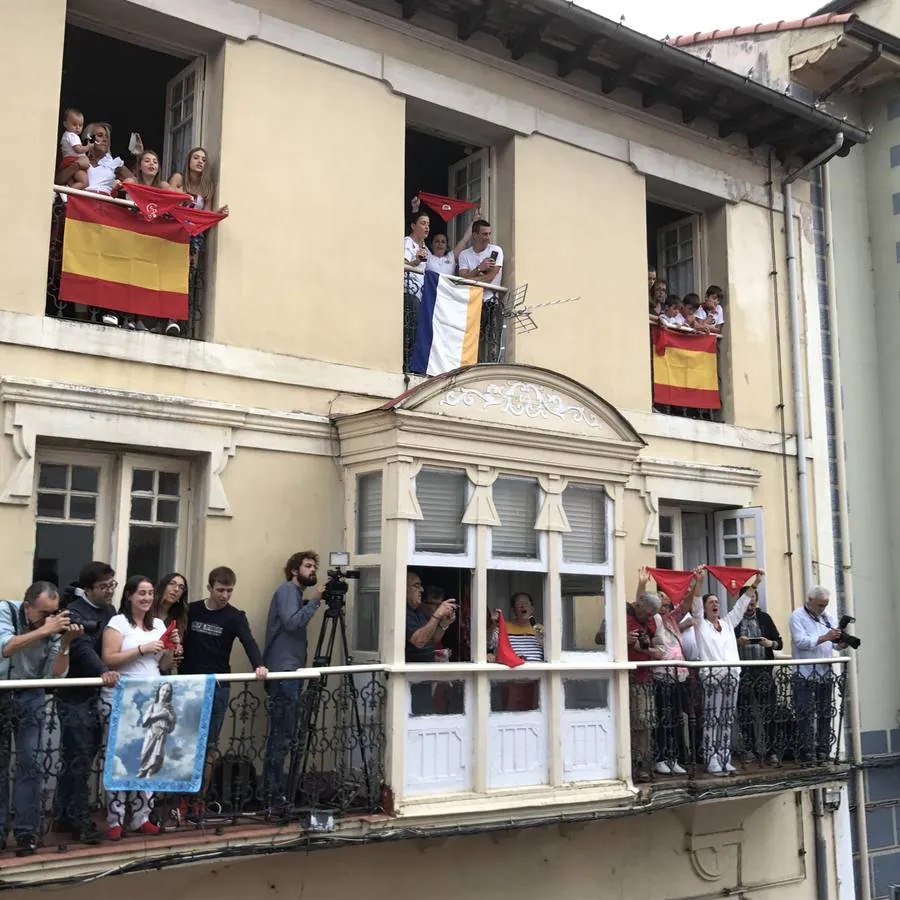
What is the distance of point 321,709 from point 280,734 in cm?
57

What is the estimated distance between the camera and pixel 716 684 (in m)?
9.55

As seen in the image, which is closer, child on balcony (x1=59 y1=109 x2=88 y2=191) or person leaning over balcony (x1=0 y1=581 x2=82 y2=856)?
person leaning over balcony (x1=0 y1=581 x2=82 y2=856)

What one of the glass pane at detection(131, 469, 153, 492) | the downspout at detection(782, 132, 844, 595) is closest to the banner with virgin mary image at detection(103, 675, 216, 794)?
the glass pane at detection(131, 469, 153, 492)

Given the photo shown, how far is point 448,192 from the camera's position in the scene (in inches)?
449

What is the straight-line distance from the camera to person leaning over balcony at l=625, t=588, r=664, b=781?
9.24 m

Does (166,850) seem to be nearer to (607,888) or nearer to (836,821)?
(607,888)

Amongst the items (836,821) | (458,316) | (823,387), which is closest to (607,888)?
(836,821)

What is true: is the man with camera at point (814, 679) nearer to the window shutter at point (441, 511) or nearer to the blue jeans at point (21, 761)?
the window shutter at point (441, 511)

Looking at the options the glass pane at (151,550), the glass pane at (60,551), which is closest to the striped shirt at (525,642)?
the glass pane at (151,550)

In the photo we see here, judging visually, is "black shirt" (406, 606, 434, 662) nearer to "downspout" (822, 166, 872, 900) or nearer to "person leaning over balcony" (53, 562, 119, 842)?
"person leaning over balcony" (53, 562, 119, 842)

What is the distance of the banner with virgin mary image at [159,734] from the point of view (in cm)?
655

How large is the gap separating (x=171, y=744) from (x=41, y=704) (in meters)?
0.83

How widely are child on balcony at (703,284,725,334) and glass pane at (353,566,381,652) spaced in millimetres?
5389

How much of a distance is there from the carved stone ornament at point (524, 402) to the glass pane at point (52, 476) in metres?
2.89
